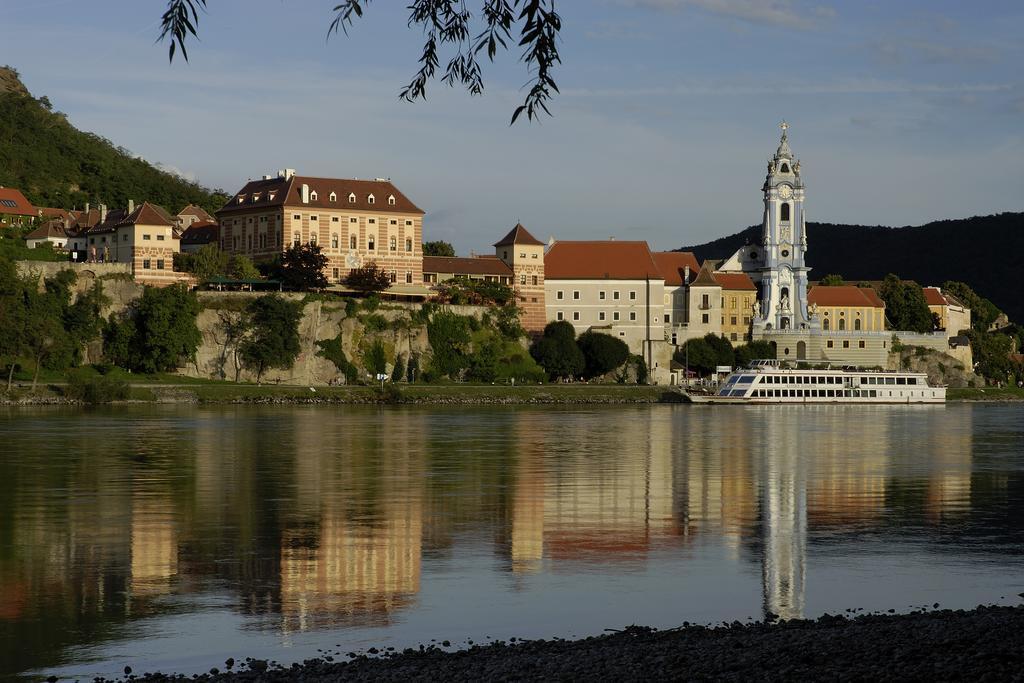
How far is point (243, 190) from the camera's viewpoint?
105 m

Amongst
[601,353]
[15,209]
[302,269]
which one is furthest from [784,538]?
[15,209]

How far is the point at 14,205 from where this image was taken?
4387 inches

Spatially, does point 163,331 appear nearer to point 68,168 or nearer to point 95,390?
point 95,390

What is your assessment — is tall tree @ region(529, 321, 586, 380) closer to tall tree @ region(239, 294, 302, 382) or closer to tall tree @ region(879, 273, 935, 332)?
tall tree @ region(239, 294, 302, 382)

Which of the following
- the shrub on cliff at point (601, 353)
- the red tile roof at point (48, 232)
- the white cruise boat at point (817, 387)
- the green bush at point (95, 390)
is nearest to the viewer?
the green bush at point (95, 390)

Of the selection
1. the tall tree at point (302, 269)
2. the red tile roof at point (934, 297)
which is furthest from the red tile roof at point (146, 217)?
the red tile roof at point (934, 297)

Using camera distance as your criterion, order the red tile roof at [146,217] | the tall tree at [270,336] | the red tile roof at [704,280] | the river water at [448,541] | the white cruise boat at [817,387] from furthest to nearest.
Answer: the red tile roof at [704,280]
the white cruise boat at [817,387]
the red tile roof at [146,217]
the tall tree at [270,336]
the river water at [448,541]

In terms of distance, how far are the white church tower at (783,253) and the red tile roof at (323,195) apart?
110ft

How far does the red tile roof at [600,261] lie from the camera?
111875mm

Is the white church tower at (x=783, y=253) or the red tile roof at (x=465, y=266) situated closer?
the red tile roof at (x=465, y=266)

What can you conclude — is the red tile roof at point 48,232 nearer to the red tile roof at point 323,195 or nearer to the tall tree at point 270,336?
the red tile roof at point 323,195

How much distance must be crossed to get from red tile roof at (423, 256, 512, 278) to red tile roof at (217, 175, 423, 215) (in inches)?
191

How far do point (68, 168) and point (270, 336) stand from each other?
56435 mm

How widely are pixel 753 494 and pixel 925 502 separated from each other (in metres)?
3.79
